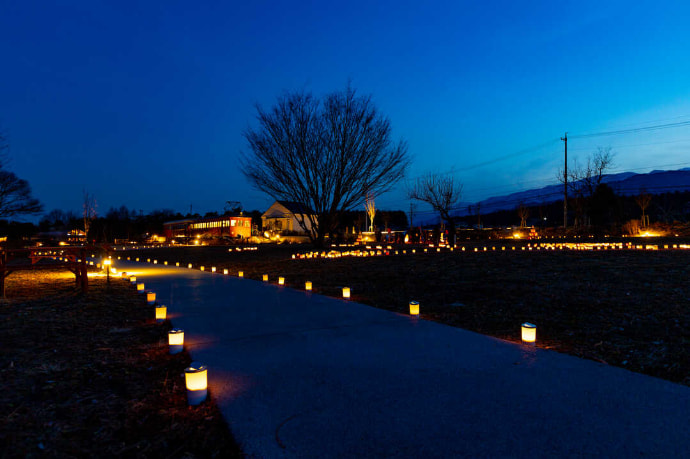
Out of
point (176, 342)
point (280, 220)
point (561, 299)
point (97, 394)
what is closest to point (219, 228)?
point (280, 220)

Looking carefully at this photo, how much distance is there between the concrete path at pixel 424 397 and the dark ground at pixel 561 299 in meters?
0.69

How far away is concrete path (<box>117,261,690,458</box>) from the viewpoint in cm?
212

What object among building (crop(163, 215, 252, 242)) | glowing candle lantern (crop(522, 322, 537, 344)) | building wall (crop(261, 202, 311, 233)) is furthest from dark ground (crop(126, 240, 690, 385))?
building (crop(163, 215, 252, 242))

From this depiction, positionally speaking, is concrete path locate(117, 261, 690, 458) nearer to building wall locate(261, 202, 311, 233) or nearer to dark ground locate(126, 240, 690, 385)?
dark ground locate(126, 240, 690, 385)

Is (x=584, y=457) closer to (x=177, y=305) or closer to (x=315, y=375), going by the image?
(x=315, y=375)

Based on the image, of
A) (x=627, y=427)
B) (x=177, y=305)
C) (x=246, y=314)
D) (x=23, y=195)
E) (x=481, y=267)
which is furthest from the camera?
(x=23, y=195)

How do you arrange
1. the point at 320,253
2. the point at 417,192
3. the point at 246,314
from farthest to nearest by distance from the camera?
1. the point at 417,192
2. the point at 320,253
3. the point at 246,314

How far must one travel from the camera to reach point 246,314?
5617 millimetres

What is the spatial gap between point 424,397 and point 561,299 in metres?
4.73

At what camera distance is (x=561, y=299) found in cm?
635

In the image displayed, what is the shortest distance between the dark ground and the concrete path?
69 cm

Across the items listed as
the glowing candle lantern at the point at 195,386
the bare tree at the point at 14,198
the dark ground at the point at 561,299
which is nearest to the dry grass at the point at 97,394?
the glowing candle lantern at the point at 195,386

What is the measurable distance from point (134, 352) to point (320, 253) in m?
13.1

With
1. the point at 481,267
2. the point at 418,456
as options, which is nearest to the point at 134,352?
the point at 418,456
